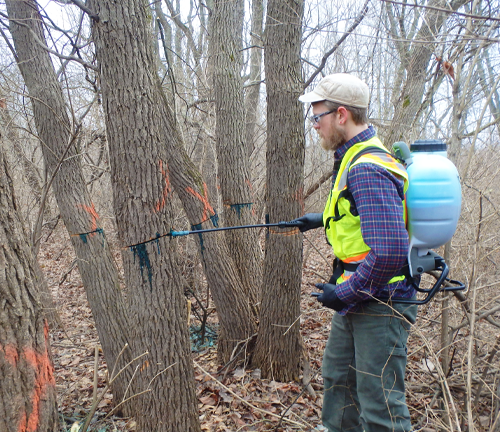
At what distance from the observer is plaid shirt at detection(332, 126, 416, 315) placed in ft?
6.12

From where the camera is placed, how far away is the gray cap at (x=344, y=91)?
218 centimetres

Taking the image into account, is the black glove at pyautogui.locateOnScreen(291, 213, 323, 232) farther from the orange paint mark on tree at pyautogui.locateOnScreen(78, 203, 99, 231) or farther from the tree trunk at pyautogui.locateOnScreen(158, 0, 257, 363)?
the orange paint mark on tree at pyautogui.locateOnScreen(78, 203, 99, 231)

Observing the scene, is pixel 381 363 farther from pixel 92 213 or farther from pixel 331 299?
pixel 92 213

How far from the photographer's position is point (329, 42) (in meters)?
9.50

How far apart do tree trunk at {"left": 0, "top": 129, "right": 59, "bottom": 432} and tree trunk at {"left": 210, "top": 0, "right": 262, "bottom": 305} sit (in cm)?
326

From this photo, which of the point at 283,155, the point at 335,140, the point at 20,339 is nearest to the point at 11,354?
the point at 20,339

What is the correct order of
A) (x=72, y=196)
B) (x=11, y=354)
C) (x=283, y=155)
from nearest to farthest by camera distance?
(x=11, y=354) < (x=283, y=155) < (x=72, y=196)

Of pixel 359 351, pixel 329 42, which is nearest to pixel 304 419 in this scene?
pixel 359 351

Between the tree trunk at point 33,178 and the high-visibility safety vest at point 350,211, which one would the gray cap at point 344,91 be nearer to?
the high-visibility safety vest at point 350,211

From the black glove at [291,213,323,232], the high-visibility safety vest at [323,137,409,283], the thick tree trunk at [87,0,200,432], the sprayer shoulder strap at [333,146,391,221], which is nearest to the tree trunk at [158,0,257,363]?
the thick tree trunk at [87,0,200,432]

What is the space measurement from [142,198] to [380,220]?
4.82 ft

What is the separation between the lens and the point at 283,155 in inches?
140

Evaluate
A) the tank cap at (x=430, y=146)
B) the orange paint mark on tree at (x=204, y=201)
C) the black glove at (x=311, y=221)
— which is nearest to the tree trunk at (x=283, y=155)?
the black glove at (x=311, y=221)

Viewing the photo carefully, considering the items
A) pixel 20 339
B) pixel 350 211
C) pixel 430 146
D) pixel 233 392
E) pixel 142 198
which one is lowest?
pixel 233 392
